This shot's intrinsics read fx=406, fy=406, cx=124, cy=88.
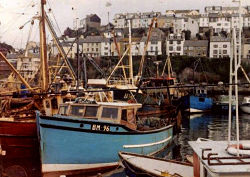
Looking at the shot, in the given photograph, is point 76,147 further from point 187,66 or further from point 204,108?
point 187,66

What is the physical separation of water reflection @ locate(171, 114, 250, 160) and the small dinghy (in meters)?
8.19

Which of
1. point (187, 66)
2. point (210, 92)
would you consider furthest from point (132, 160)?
point (187, 66)

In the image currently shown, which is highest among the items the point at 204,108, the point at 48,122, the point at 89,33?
the point at 89,33

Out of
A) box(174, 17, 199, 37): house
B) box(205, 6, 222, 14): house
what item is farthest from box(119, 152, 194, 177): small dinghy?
box(205, 6, 222, 14): house

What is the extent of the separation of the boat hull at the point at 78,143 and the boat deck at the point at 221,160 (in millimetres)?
7405

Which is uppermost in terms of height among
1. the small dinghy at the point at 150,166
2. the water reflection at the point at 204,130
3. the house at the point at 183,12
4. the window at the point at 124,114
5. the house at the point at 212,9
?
the house at the point at 212,9

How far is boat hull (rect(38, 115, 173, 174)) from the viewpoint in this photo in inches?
643

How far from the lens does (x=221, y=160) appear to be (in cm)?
841

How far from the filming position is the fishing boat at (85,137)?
16375 mm

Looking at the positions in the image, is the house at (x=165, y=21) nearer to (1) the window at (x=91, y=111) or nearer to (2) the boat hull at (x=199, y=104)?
(2) the boat hull at (x=199, y=104)

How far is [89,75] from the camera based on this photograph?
271ft

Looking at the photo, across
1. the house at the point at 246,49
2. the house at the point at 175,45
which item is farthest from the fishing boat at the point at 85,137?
the house at the point at 175,45

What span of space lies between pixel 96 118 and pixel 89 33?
363 ft

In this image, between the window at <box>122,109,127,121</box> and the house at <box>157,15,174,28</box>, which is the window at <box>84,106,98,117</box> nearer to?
the window at <box>122,109,127,121</box>
